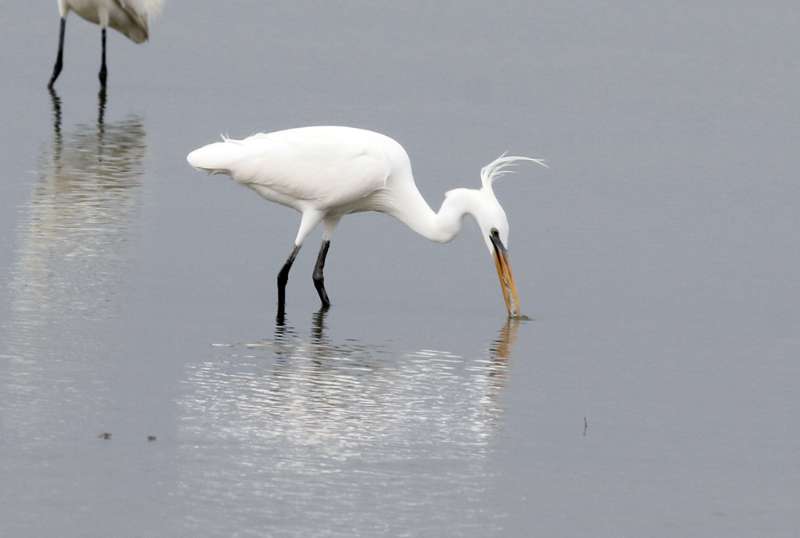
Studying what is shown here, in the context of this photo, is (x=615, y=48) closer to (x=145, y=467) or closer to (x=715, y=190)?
(x=715, y=190)

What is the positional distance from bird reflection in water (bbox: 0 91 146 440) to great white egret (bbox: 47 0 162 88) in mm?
4020

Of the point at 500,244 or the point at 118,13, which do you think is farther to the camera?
the point at 118,13

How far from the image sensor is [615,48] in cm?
2347

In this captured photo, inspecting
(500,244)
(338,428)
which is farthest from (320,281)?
(338,428)

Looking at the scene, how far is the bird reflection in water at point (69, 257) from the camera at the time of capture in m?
9.16

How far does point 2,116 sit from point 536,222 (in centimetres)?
584

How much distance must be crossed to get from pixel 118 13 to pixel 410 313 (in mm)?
11673

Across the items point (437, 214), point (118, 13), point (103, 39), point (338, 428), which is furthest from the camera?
point (118, 13)

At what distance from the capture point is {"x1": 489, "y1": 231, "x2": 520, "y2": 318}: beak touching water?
37.2ft

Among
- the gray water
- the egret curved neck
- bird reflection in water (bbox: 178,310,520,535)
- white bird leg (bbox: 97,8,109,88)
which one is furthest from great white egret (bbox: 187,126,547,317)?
white bird leg (bbox: 97,8,109,88)

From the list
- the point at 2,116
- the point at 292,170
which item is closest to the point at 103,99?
the point at 2,116

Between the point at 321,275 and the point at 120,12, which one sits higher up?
the point at 120,12

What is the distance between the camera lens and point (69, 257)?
11.9 metres

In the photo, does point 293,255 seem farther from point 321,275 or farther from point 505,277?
point 505,277
